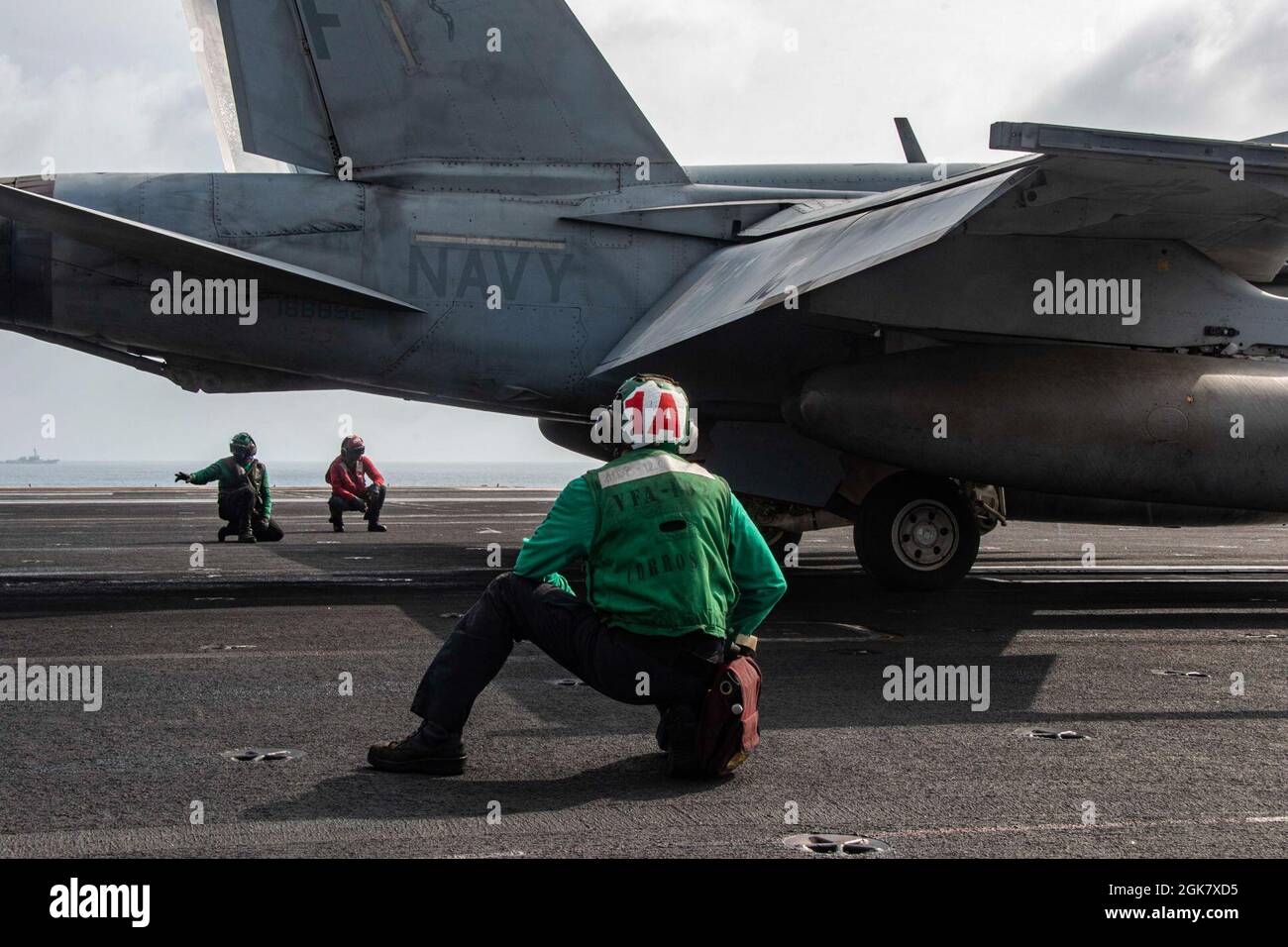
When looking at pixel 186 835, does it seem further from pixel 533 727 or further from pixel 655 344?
pixel 655 344

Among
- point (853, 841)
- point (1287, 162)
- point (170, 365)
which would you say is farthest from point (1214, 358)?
point (170, 365)

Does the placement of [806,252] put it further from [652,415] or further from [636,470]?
[636,470]

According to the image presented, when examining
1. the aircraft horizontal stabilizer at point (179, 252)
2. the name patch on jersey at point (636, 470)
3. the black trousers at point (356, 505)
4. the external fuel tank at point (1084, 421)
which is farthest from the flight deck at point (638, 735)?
the black trousers at point (356, 505)

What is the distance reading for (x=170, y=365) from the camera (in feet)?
41.1

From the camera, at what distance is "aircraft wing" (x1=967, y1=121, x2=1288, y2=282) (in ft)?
26.0

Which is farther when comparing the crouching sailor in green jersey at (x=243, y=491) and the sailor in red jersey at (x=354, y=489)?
the sailor in red jersey at (x=354, y=489)

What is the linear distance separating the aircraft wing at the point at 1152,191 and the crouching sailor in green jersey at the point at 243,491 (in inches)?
453

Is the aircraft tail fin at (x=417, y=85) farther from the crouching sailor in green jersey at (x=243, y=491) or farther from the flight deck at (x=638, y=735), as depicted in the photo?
the crouching sailor in green jersey at (x=243, y=491)

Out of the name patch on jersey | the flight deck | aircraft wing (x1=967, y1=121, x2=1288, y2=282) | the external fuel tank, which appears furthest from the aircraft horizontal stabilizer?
the name patch on jersey

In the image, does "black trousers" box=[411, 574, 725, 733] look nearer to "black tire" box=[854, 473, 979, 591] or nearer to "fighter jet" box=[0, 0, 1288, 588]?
"fighter jet" box=[0, 0, 1288, 588]

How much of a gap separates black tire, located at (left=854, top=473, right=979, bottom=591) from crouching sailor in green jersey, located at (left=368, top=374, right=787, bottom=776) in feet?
21.1

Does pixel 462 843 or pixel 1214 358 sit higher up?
pixel 1214 358

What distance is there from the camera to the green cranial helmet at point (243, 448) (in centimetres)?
1795

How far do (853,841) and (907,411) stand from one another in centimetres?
644
